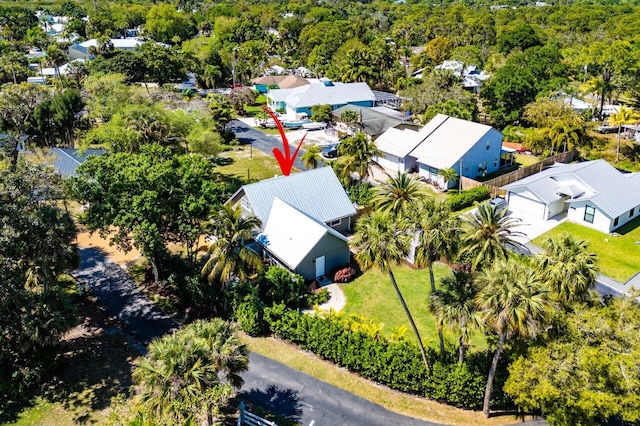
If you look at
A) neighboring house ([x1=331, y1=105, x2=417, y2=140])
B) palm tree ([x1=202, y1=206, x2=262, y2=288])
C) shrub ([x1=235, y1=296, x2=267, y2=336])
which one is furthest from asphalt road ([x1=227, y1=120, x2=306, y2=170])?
shrub ([x1=235, y1=296, x2=267, y2=336])

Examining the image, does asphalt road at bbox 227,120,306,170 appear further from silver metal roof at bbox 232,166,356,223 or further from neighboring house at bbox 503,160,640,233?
neighboring house at bbox 503,160,640,233

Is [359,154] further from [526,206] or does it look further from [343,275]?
[526,206]

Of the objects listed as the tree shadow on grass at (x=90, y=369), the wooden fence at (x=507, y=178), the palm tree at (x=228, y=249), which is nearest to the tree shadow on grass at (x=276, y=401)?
the tree shadow on grass at (x=90, y=369)

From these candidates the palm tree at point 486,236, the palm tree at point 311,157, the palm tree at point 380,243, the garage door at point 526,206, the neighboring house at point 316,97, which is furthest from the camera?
the neighboring house at point 316,97

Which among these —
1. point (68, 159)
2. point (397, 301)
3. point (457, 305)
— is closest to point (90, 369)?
point (397, 301)

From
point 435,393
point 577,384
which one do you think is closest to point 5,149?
point 435,393

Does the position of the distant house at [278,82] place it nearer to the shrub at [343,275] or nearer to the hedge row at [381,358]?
the shrub at [343,275]
